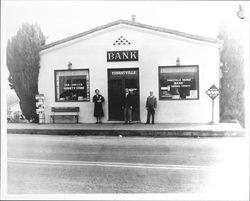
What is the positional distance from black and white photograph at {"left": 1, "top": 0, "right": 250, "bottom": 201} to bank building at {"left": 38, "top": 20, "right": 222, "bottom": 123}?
0.6 inches

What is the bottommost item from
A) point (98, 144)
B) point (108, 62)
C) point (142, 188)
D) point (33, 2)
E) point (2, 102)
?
point (142, 188)

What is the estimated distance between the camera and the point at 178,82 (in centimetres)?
467

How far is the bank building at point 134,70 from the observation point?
4508mm

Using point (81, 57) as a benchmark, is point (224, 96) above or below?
below

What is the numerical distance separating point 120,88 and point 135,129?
0.75 metres

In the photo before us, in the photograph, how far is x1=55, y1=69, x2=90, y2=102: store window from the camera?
4590 millimetres

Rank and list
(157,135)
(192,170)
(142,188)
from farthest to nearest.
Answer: (157,135) → (192,170) → (142,188)

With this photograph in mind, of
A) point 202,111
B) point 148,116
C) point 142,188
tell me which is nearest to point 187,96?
point 202,111

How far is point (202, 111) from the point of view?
452 cm

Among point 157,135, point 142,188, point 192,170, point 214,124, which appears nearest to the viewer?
point 142,188

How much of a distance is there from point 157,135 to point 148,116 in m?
0.50

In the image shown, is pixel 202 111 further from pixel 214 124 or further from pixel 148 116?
pixel 148 116

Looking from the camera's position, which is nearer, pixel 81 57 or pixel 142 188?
pixel 142 188

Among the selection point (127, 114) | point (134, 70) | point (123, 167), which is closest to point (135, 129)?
point (127, 114)
